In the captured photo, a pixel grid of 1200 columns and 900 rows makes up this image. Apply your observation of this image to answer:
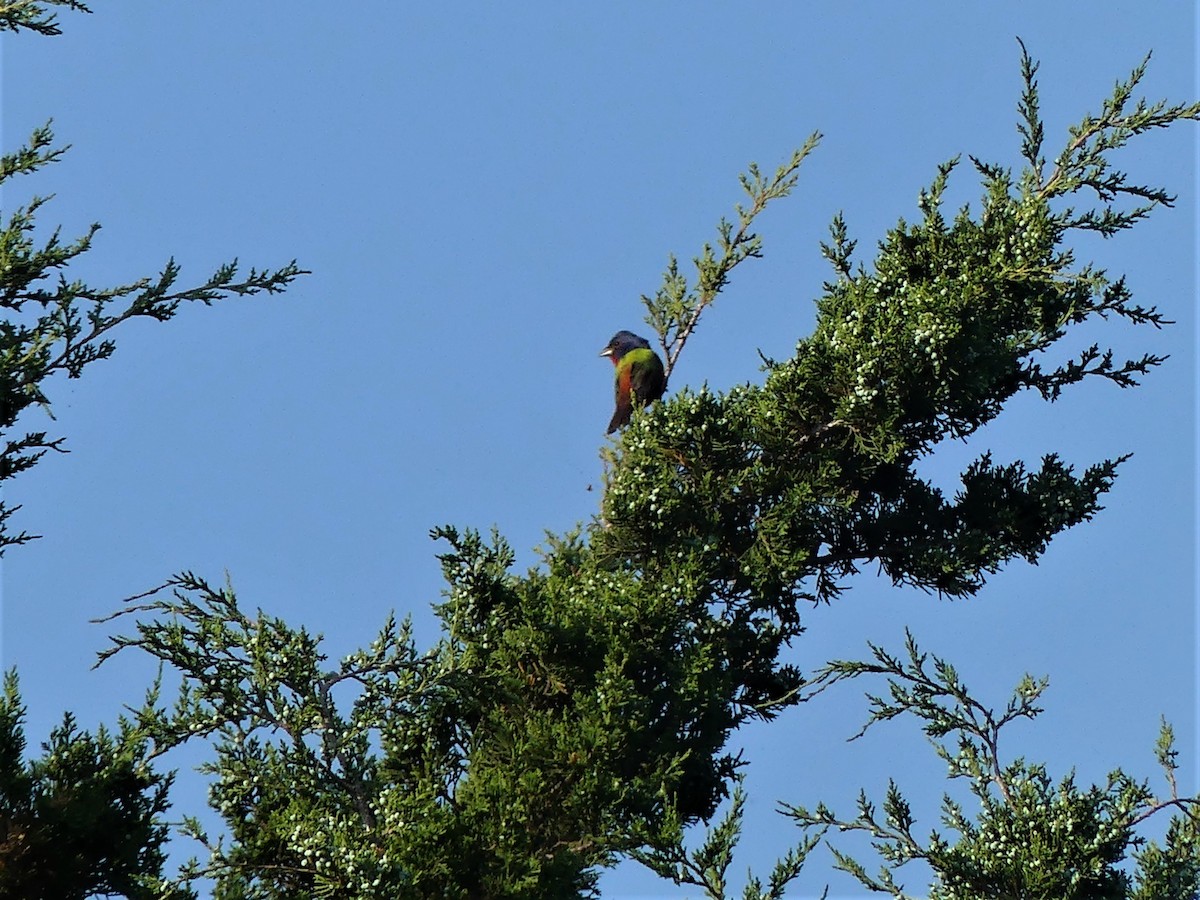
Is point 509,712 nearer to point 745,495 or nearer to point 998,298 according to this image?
point 745,495

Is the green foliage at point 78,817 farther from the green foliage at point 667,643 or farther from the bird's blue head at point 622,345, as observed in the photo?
the bird's blue head at point 622,345

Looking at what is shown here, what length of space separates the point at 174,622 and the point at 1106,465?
7.24 m

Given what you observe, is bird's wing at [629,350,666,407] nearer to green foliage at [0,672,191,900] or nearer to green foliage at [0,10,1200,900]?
green foliage at [0,10,1200,900]

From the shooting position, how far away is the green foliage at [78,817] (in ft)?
29.9

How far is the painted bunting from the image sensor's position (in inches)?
586

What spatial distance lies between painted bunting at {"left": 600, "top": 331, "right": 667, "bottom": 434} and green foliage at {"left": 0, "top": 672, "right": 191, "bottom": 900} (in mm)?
6100

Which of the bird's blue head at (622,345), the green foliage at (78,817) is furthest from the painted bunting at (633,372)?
the green foliage at (78,817)

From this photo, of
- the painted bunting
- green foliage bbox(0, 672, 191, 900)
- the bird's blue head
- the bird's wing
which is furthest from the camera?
the bird's blue head

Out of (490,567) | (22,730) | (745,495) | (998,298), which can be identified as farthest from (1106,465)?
(22,730)

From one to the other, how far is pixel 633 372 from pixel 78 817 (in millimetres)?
7702

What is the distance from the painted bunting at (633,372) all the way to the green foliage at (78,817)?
610cm

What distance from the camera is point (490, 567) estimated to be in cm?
1048

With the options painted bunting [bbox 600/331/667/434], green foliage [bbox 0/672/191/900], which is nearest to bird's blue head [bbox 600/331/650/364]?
painted bunting [bbox 600/331/667/434]

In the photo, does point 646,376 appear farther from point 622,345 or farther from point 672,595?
point 672,595
